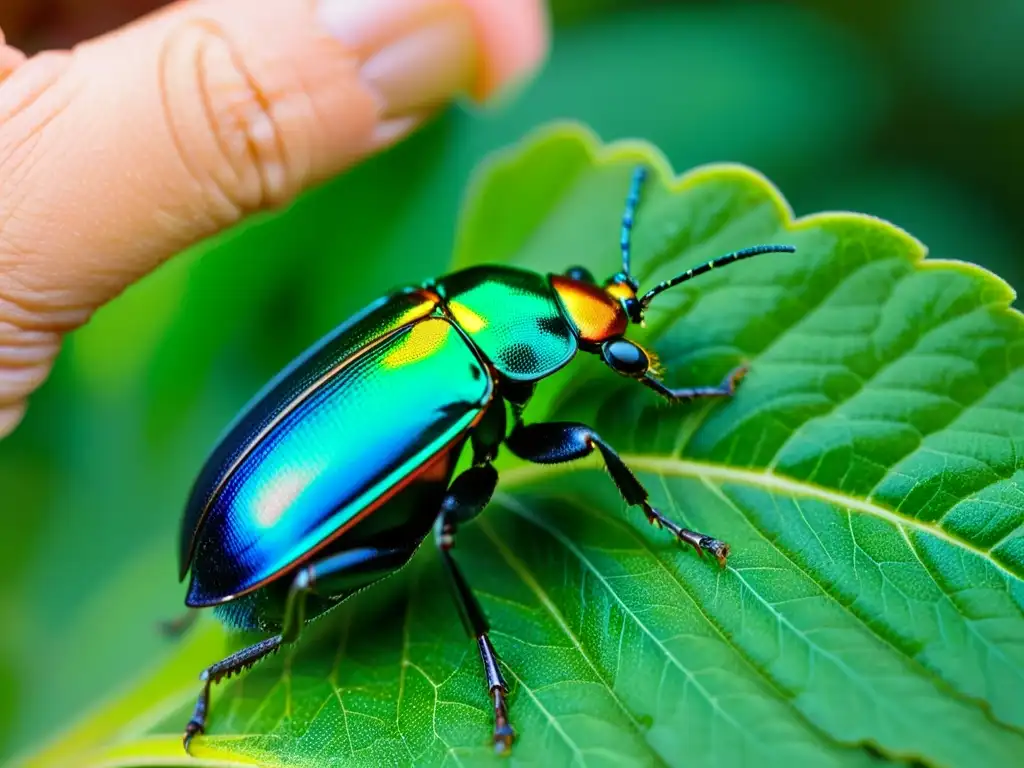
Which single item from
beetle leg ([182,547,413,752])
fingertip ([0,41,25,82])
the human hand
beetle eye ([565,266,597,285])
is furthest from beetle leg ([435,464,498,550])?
fingertip ([0,41,25,82])

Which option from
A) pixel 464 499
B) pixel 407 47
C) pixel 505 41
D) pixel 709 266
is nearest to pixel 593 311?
pixel 709 266

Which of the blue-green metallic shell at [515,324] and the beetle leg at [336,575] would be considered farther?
the blue-green metallic shell at [515,324]

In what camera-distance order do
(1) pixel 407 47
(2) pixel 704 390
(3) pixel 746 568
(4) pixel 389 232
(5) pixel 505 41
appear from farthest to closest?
1. (4) pixel 389 232
2. (5) pixel 505 41
3. (1) pixel 407 47
4. (2) pixel 704 390
5. (3) pixel 746 568

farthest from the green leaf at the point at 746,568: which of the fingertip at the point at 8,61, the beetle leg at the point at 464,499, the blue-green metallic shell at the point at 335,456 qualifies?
the fingertip at the point at 8,61

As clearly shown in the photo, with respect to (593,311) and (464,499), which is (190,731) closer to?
(464,499)

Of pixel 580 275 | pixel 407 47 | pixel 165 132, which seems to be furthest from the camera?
pixel 407 47

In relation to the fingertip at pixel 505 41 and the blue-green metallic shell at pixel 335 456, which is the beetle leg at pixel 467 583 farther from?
the fingertip at pixel 505 41
